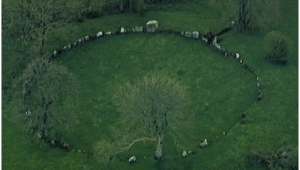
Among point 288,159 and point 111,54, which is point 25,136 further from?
point 288,159

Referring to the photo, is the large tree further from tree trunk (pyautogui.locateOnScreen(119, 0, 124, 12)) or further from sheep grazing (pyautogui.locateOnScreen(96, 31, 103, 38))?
tree trunk (pyautogui.locateOnScreen(119, 0, 124, 12))

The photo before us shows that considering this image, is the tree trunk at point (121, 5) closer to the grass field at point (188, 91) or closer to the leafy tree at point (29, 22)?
the grass field at point (188, 91)

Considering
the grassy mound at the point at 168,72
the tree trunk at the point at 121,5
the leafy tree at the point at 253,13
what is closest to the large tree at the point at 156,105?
the grassy mound at the point at 168,72

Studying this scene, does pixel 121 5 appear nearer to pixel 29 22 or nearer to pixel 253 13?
pixel 29 22

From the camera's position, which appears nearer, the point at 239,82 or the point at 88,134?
the point at 88,134

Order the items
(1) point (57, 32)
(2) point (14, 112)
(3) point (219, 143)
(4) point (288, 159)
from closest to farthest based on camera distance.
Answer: (4) point (288, 159), (3) point (219, 143), (2) point (14, 112), (1) point (57, 32)

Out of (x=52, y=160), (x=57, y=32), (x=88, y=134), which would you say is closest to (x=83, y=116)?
(x=88, y=134)
